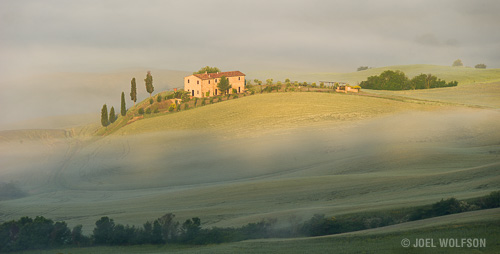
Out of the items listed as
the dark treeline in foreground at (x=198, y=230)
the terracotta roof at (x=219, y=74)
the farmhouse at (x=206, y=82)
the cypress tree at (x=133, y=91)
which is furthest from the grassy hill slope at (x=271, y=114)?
the dark treeline in foreground at (x=198, y=230)

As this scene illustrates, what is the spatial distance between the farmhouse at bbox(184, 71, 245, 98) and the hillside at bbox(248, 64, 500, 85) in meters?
11.0

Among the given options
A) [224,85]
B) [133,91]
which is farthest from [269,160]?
[133,91]

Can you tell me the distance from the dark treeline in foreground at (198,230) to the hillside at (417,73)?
5589 centimetres

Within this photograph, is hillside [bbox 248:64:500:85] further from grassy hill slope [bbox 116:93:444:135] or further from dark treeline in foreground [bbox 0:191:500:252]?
dark treeline in foreground [bbox 0:191:500:252]

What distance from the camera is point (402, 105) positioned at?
60.1m

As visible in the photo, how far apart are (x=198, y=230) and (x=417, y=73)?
93389 millimetres

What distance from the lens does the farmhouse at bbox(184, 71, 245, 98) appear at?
65125mm

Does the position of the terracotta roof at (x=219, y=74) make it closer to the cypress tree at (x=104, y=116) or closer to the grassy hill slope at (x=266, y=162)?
the grassy hill slope at (x=266, y=162)

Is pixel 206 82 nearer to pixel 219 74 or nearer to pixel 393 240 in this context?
pixel 219 74

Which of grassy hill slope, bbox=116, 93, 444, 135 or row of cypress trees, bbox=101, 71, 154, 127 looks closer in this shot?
grassy hill slope, bbox=116, 93, 444, 135

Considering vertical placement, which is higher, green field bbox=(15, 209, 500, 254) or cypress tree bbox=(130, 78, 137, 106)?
cypress tree bbox=(130, 78, 137, 106)

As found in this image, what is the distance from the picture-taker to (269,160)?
4356 cm

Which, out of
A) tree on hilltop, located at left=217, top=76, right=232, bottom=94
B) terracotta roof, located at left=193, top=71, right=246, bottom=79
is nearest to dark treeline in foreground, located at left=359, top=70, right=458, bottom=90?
terracotta roof, located at left=193, top=71, right=246, bottom=79

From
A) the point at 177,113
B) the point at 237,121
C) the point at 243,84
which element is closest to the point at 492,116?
the point at 237,121
